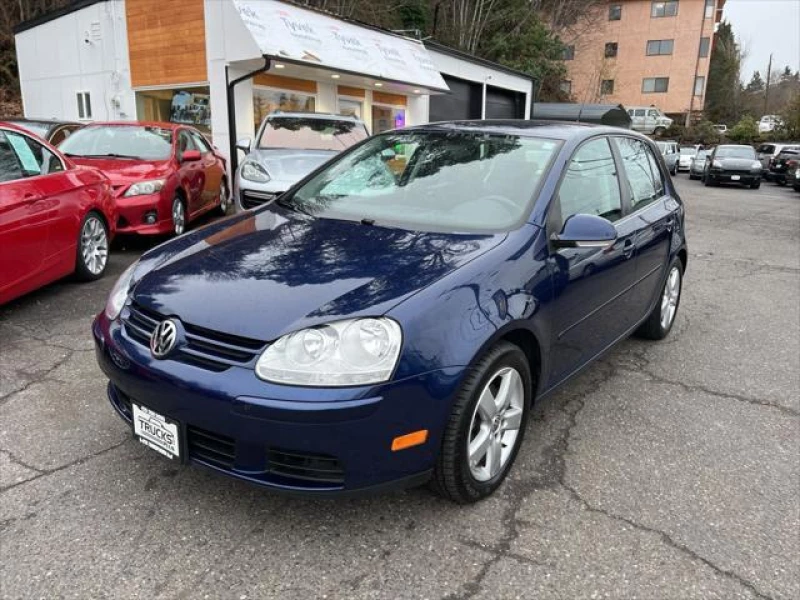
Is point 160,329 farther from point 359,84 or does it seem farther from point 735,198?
point 735,198

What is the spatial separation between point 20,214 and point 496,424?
390cm

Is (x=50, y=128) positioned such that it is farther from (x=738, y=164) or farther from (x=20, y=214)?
(x=738, y=164)

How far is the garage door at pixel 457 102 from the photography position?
2033cm

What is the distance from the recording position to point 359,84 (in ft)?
52.4

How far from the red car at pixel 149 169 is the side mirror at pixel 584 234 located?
18.0 feet

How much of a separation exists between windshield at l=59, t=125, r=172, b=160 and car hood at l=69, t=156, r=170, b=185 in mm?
200

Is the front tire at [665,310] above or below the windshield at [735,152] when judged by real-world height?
below

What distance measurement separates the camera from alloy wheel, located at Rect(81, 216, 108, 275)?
5.76 meters

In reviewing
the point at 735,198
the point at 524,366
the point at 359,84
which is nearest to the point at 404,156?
the point at 524,366

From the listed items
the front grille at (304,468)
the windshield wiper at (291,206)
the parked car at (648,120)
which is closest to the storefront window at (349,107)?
the windshield wiper at (291,206)

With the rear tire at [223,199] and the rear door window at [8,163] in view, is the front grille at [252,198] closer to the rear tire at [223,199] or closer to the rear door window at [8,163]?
the rear tire at [223,199]

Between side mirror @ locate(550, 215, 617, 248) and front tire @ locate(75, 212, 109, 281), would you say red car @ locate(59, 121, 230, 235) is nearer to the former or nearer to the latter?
front tire @ locate(75, 212, 109, 281)

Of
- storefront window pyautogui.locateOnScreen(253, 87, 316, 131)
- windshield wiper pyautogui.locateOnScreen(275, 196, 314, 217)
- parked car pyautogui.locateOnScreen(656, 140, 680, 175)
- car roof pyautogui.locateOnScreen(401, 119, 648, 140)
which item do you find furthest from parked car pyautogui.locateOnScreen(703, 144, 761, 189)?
windshield wiper pyautogui.locateOnScreen(275, 196, 314, 217)

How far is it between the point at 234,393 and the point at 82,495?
1048 mm
